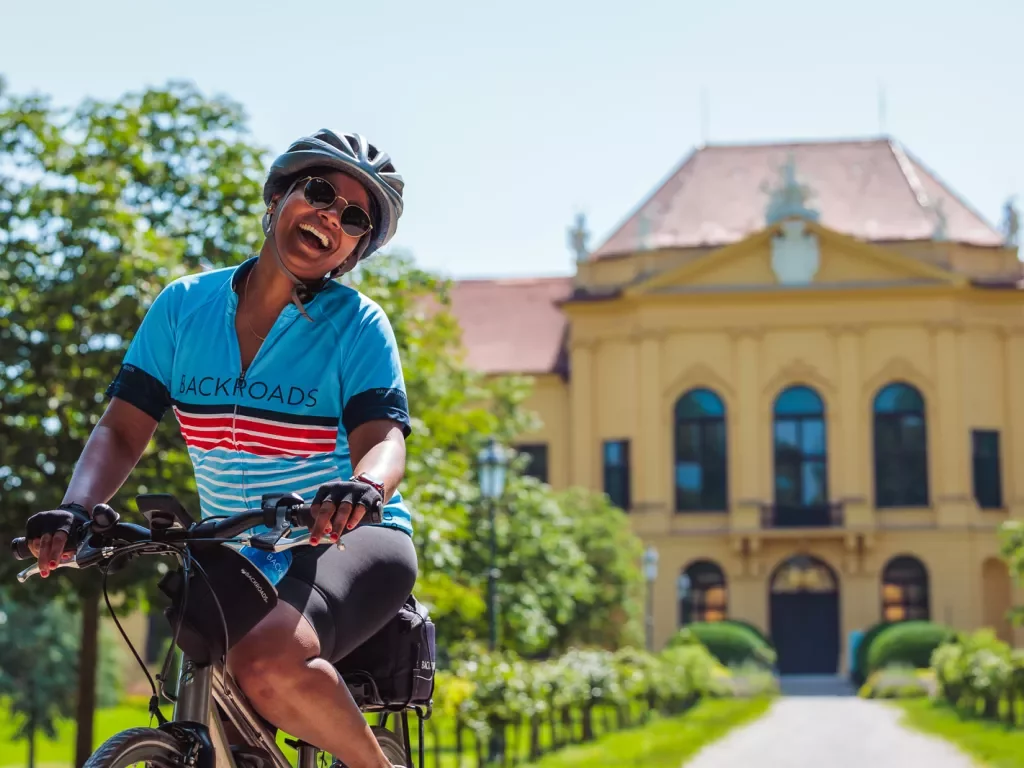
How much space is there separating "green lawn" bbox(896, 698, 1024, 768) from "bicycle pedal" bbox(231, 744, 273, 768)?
1162 cm

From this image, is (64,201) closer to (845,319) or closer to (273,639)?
(273,639)

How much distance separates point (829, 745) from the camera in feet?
58.9

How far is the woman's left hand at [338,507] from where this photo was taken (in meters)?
2.77

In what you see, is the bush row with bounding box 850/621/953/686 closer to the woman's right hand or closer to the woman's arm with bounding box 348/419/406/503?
the woman's arm with bounding box 348/419/406/503

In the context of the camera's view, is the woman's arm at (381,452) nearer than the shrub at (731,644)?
Yes

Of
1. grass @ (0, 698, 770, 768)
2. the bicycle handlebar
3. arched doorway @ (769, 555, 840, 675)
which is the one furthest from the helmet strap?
arched doorway @ (769, 555, 840, 675)

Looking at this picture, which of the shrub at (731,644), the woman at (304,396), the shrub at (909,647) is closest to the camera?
the woman at (304,396)

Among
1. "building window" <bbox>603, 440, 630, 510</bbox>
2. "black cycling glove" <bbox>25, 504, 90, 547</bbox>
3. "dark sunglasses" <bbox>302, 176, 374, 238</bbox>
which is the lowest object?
"black cycling glove" <bbox>25, 504, 90, 547</bbox>

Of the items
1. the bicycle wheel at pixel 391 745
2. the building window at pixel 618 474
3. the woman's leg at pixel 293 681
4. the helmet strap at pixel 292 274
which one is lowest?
the bicycle wheel at pixel 391 745

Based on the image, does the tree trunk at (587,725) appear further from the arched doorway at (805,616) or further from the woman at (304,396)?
the arched doorway at (805,616)

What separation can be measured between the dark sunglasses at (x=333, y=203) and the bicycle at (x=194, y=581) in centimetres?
73

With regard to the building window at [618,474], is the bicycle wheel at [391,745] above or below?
below

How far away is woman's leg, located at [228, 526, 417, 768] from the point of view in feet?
9.77

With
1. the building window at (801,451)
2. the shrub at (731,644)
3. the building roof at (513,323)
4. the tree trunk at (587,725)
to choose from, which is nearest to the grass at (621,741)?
the tree trunk at (587,725)
